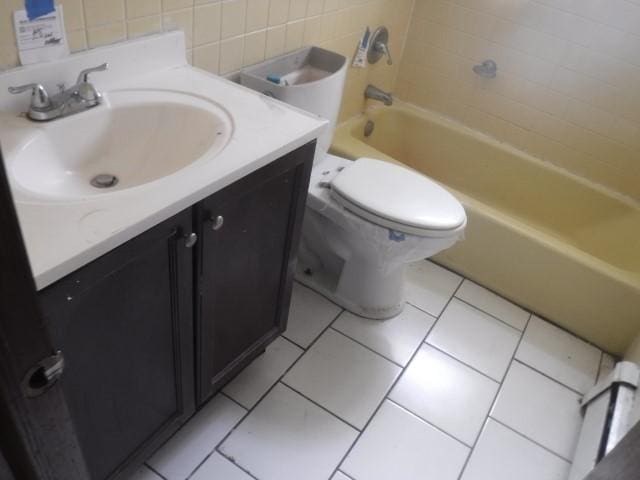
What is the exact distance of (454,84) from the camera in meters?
2.36

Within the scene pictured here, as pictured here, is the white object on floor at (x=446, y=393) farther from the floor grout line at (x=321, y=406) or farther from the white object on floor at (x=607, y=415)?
the white object on floor at (x=607, y=415)

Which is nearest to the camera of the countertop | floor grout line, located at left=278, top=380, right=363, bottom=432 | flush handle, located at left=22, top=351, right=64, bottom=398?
flush handle, located at left=22, top=351, right=64, bottom=398

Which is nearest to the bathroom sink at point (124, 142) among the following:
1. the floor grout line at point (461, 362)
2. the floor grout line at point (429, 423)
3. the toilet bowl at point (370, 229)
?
the toilet bowl at point (370, 229)

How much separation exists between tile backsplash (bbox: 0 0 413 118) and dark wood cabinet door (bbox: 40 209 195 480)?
18.4 inches

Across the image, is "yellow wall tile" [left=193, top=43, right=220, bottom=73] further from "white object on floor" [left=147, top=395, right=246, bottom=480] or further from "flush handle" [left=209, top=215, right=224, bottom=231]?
"white object on floor" [left=147, top=395, right=246, bottom=480]

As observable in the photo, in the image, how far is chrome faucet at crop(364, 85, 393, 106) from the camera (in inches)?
88.6

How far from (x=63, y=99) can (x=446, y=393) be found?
52.2 inches

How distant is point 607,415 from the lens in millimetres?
1480

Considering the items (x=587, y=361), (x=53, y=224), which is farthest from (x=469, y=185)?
(x=53, y=224)

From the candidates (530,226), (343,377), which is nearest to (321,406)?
(343,377)

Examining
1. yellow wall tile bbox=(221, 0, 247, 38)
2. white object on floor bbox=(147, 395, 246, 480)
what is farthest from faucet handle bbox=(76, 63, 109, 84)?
white object on floor bbox=(147, 395, 246, 480)

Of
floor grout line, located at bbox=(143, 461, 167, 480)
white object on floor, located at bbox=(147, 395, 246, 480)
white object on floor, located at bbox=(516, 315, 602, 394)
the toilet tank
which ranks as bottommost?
floor grout line, located at bbox=(143, 461, 167, 480)

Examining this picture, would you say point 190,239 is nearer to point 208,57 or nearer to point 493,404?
point 208,57

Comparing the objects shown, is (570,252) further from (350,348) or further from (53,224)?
(53,224)
